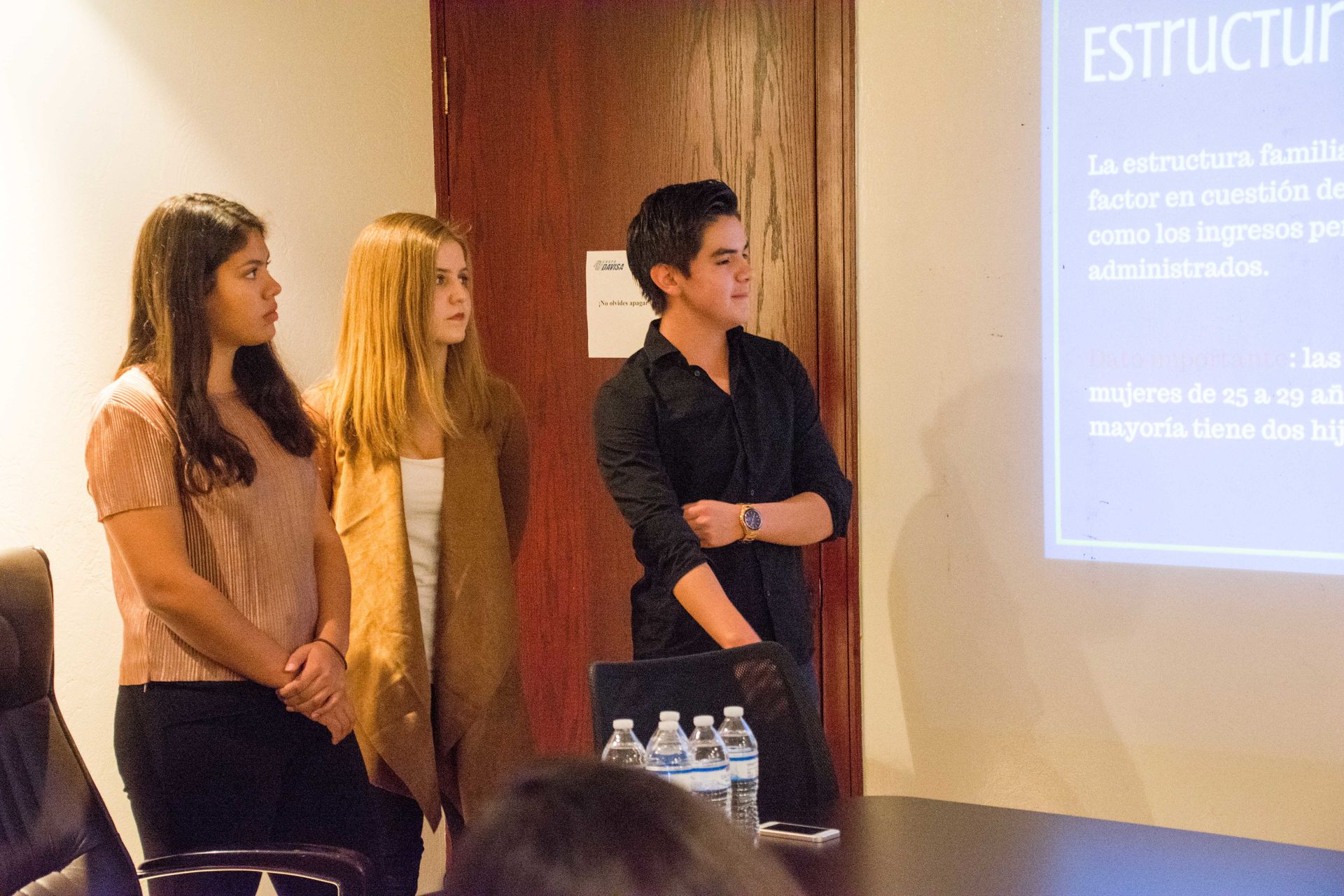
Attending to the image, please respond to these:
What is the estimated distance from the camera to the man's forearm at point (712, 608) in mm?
2266

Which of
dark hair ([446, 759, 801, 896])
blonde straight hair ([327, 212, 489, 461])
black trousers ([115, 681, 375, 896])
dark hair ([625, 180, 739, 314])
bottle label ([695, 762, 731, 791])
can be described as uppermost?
dark hair ([625, 180, 739, 314])

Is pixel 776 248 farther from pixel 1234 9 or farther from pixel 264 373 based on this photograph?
pixel 264 373

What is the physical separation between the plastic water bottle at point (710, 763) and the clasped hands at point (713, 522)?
1.90 ft

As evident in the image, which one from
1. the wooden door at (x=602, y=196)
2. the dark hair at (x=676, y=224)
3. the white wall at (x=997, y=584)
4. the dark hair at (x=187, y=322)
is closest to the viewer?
the dark hair at (x=187, y=322)

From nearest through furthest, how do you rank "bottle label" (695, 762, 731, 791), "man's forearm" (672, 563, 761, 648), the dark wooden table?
the dark wooden table → "bottle label" (695, 762, 731, 791) → "man's forearm" (672, 563, 761, 648)

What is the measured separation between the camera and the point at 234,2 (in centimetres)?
308

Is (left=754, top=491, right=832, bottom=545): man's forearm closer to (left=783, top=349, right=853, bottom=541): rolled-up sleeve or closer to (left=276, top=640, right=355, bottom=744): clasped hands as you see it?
(left=783, top=349, right=853, bottom=541): rolled-up sleeve

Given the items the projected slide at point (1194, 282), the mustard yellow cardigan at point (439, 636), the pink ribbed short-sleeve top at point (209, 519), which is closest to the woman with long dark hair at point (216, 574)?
the pink ribbed short-sleeve top at point (209, 519)

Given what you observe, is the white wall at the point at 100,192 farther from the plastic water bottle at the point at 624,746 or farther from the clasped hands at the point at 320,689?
the plastic water bottle at the point at 624,746

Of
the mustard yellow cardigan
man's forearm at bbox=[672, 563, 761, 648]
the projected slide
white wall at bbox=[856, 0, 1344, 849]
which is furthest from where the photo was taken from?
white wall at bbox=[856, 0, 1344, 849]

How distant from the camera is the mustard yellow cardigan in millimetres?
2369

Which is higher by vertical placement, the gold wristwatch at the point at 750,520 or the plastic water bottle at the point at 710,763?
the gold wristwatch at the point at 750,520

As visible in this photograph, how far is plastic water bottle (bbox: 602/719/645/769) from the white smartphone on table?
0.68ft

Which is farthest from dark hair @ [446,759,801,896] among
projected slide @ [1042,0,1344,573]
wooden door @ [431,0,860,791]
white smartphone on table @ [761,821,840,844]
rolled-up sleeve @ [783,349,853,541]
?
wooden door @ [431,0,860,791]
